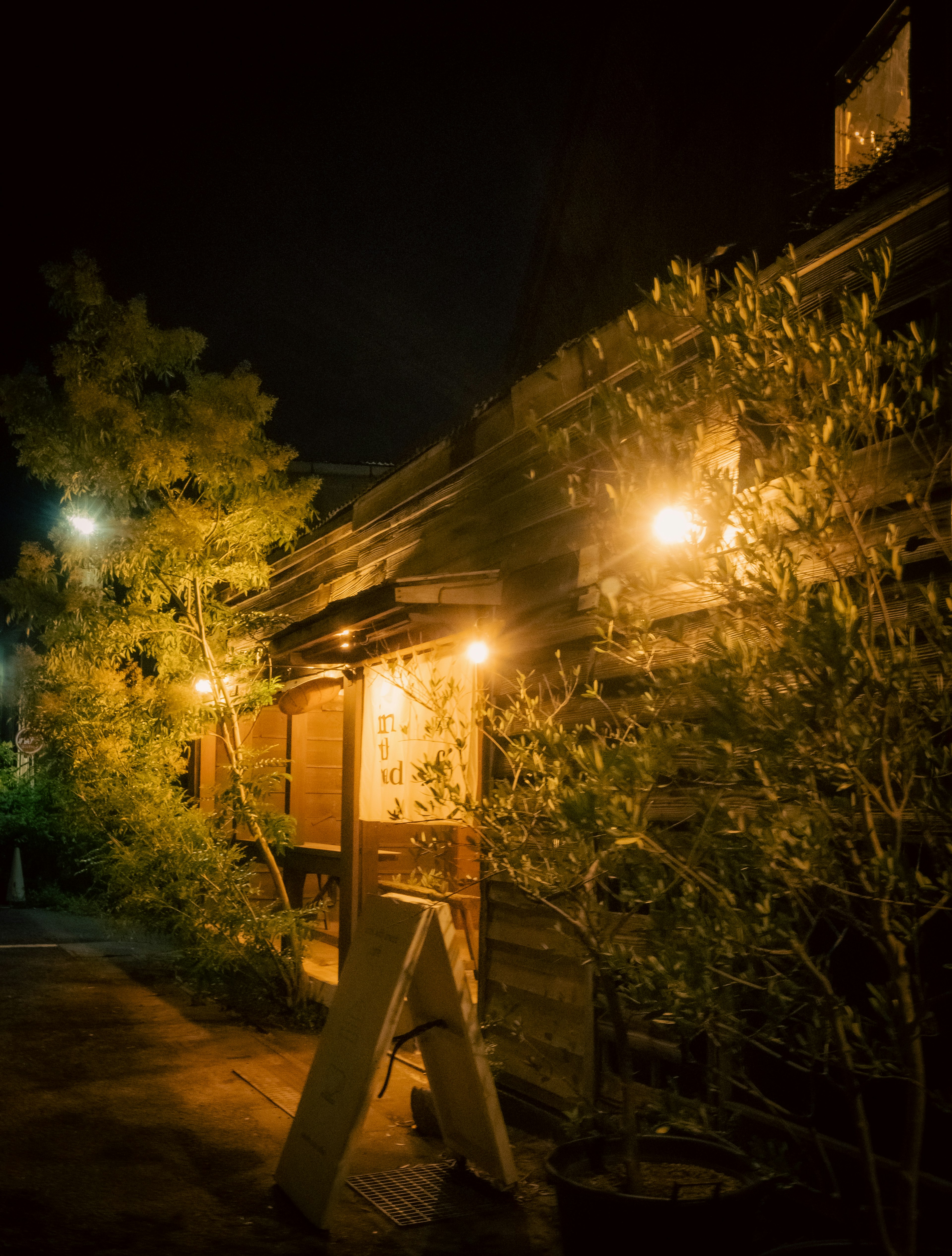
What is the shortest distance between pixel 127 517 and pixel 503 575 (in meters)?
4.42

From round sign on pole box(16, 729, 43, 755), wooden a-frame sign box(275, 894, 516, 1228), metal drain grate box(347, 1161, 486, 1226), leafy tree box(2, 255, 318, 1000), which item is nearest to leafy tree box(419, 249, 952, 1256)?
wooden a-frame sign box(275, 894, 516, 1228)

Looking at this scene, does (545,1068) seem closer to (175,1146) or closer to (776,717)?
(175,1146)

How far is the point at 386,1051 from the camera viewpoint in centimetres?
483

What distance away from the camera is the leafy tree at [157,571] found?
31.3 ft

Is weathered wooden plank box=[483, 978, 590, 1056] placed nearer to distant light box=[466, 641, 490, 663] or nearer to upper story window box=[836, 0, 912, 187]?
distant light box=[466, 641, 490, 663]

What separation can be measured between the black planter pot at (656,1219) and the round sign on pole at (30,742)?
8704 millimetres

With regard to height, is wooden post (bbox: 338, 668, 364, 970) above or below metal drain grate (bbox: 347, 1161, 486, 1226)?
above

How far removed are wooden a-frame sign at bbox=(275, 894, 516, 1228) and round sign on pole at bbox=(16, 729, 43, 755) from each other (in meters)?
6.86

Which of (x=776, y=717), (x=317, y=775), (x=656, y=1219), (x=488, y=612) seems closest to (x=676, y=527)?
(x=776, y=717)

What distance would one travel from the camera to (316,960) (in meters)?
11.5

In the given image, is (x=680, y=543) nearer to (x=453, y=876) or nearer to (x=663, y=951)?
(x=663, y=951)

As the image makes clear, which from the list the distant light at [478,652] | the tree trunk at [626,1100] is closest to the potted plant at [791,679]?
the tree trunk at [626,1100]

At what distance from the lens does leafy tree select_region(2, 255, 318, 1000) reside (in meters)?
9.53

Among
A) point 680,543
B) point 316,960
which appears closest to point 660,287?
point 680,543
